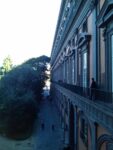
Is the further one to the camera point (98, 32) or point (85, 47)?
point (85, 47)

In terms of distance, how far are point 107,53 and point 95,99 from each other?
7.10ft

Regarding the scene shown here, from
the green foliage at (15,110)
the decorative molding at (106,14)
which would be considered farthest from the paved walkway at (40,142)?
the decorative molding at (106,14)

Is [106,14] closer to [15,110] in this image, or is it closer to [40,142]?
[40,142]

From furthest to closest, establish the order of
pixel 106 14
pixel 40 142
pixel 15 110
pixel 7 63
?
pixel 7 63 → pixel 15 110 → pixel 40 142 → pixel 106 14

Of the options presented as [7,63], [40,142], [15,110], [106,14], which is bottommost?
[40,142]

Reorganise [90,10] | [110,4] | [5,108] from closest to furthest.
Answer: [110,4]
[90,10]
[5,108]

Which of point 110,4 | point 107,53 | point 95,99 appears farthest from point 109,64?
point 110,4

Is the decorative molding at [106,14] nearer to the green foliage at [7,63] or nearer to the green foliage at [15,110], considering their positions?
the green foliage at [15,110]

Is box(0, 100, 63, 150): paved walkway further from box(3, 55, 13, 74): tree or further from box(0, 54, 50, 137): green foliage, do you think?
box(3, 55, 13, 74): tree

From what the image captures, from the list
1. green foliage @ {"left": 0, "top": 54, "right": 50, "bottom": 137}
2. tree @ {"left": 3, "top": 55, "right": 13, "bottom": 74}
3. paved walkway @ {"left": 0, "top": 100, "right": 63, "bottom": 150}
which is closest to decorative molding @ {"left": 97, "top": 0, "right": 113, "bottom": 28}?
paved walkway @ {"left": 0, "top": 100, "right": 63, "bottom": 150}

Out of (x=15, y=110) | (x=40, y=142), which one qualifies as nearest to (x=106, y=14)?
(x=40, y=142)

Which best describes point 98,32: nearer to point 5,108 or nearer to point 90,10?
point 90,10

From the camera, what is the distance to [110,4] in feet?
39.4

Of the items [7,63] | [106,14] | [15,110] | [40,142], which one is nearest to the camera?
[106,14]
